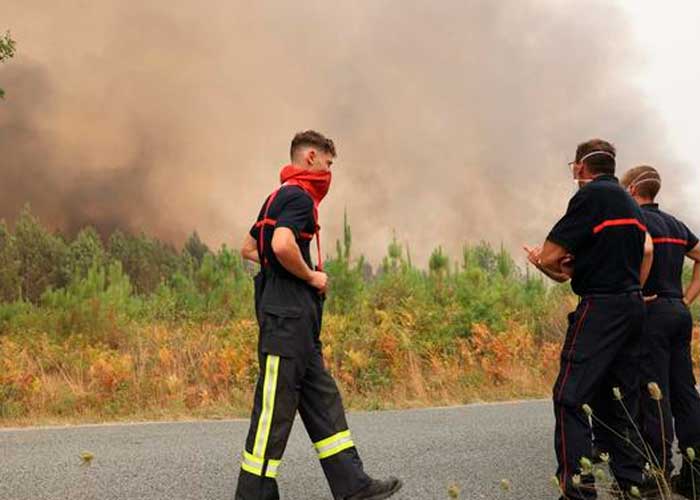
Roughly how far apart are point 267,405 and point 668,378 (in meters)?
2.23

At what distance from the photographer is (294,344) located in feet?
12.6

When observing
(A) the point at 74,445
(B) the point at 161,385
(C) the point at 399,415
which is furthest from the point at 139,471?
(B) the point at 161,385

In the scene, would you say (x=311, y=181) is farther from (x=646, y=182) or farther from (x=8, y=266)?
(x=8, y=266)

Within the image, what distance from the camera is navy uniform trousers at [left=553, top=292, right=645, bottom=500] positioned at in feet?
12.3

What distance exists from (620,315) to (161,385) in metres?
8.10

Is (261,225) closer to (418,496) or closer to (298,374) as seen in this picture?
(298,374)

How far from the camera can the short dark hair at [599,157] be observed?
157 inches

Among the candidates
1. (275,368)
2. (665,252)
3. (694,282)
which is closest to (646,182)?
(665,252)

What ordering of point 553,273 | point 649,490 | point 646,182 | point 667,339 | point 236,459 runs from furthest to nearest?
point 236,459 → point 646,182 → point 667,339 → point 649,490 → point 553,273

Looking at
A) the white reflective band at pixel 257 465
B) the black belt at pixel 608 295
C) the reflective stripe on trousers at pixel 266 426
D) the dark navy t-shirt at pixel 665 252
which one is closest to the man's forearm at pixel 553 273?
the black belt at pixel 608 295

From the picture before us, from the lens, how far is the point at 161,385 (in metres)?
10.8

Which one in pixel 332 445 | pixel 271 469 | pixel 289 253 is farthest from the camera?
pixel 332 445

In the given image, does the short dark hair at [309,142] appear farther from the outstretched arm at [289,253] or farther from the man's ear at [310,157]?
the outstretched arm at [289,253]

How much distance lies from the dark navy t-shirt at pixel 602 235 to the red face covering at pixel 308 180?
3.73 ft
